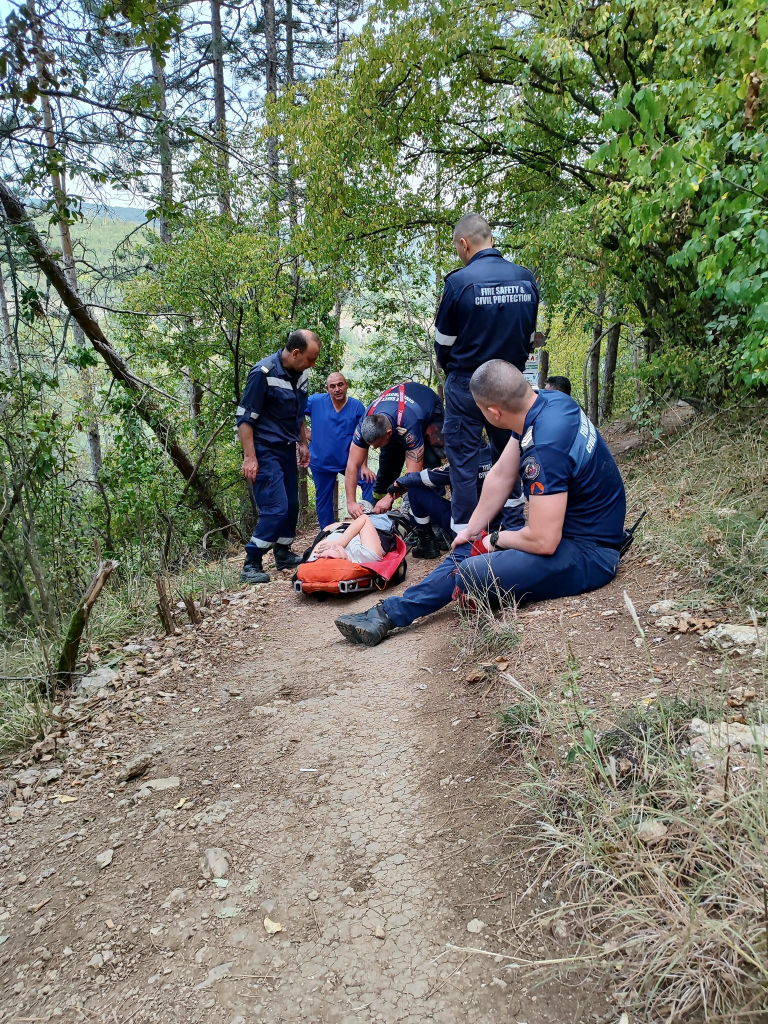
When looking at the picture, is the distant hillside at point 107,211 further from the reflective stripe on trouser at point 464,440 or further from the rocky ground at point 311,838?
the rocky ground at point 311,838

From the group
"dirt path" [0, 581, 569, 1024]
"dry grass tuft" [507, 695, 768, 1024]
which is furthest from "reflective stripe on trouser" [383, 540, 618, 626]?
"dry grass tuft" [507, 695, 768, 1024]

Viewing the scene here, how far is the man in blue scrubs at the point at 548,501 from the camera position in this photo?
321cm

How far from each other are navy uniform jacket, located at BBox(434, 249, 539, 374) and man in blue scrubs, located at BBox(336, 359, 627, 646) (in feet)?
3.12

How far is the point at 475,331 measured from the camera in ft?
13.9

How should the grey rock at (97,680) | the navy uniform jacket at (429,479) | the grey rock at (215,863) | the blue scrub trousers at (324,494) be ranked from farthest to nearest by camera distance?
the blue scrub trousers at (324,494), the navy uniform jacket at (429,479), the grey rock at (97,680), the grey rock at (215,863)

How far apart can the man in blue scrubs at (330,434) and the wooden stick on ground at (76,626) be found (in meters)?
3.18

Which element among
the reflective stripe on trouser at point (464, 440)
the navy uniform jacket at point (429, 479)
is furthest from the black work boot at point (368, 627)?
the navy uniform jacket at point (429, 479)

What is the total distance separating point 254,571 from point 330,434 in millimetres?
1629

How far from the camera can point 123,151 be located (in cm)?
498

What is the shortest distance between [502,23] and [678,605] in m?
6.34

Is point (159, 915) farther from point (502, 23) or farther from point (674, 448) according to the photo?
point (502, 23)

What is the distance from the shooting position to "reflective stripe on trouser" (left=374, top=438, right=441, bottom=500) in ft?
18.8

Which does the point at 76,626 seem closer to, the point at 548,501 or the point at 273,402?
the point at 548,501

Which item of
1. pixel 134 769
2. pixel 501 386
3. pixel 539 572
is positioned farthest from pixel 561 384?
pixel 134 769
